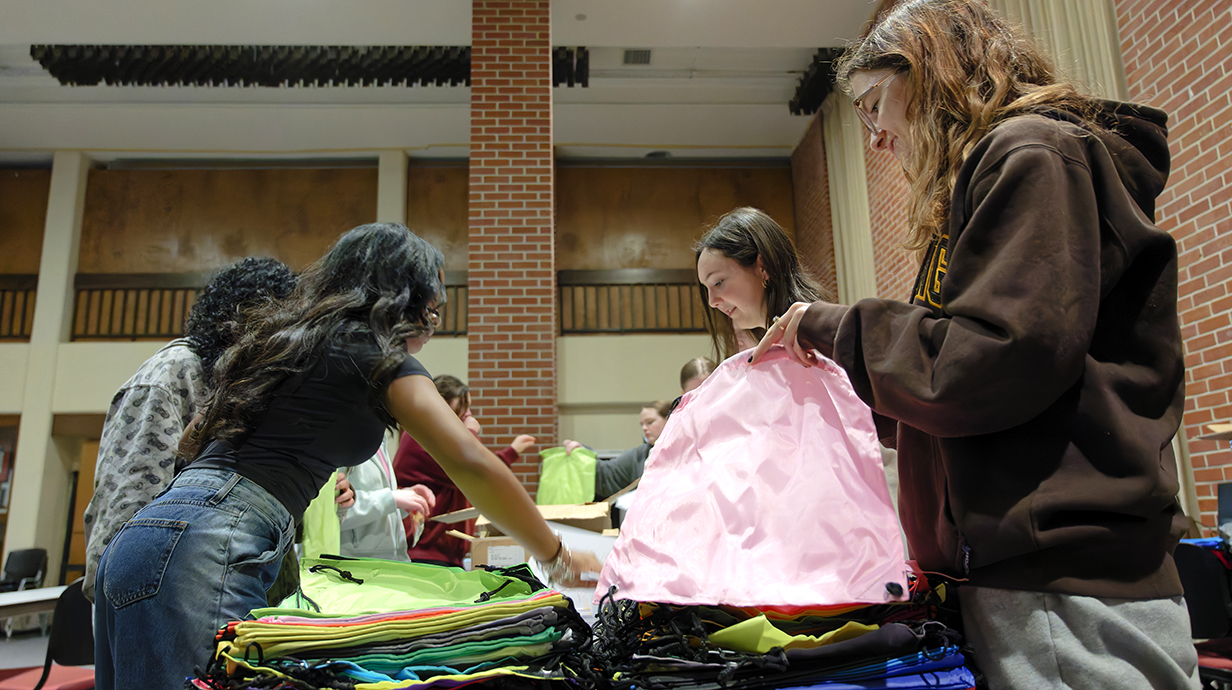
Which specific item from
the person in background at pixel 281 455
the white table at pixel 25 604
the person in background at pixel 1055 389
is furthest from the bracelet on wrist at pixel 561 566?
the white table at pixel 25 604

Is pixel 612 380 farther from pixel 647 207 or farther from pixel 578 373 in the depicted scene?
pixel 647 207

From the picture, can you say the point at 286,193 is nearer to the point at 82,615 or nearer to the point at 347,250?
the point at 82,615

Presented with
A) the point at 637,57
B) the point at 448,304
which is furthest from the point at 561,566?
the point at 448,304

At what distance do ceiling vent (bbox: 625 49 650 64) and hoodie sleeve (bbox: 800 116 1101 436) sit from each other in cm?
702

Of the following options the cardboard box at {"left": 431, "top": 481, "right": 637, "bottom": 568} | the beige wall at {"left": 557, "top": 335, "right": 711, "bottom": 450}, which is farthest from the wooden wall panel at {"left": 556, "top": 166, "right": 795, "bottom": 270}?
the cardboard box at {"left": 431, "top": 481, "right": 637, "bottom": 568}

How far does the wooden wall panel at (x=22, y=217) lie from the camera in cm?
868

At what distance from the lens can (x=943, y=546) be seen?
877mm

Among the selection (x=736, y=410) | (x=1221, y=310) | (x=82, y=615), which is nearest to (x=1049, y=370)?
(x=736, y=410)

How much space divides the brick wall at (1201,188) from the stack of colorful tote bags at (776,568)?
342 cm

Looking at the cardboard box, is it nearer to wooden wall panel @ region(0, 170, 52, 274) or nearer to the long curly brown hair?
the long curly brown hair

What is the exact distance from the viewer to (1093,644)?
76cm

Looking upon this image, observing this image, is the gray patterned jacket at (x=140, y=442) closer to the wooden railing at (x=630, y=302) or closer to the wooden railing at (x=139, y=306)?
the wooden railing at (x=139, y=306)

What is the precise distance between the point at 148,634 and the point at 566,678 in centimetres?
67

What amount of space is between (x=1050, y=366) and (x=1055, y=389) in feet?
0.10
